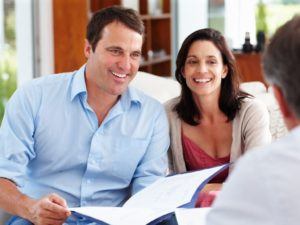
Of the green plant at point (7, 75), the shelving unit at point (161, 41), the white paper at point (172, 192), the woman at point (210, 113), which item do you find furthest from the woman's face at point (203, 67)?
the shelving unit at point (161, 41)

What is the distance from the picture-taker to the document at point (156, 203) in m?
1.50

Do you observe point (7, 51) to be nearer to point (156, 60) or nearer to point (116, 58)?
point (156, 60)

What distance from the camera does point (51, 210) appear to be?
163 cm

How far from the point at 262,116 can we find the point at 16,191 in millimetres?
876

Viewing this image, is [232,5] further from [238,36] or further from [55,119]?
[55,119]

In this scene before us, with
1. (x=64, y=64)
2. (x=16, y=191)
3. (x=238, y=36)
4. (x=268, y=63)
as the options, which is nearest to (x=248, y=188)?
(x=268, y=63)

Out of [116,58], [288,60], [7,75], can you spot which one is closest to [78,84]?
[116,58]

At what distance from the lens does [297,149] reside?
0.90 metres

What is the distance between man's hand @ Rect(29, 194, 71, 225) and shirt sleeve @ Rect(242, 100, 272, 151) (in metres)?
0.76

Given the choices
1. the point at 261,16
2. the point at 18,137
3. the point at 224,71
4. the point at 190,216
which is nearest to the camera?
the point at 190,216

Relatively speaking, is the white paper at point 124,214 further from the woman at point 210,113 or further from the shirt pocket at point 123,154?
the woman at point 210,113

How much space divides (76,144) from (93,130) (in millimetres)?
70

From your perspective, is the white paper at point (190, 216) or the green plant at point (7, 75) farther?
the green plant at point (7, 75)

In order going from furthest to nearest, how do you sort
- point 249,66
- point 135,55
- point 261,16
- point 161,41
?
point 161,41 → point 261,16 → point 249,66 → point 135,55
